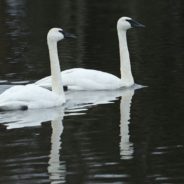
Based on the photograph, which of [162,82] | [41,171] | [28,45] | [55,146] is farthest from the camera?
[28,45]

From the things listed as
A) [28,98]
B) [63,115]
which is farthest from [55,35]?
[63,115]

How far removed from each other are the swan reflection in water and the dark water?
15mm

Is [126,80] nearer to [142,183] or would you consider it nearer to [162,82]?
[162,82]

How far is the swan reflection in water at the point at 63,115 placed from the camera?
10698 mm

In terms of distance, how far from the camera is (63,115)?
1409cm

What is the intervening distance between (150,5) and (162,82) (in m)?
20.4

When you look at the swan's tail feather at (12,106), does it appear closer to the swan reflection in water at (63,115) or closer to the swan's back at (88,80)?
the swan reflection in water at (63,115)

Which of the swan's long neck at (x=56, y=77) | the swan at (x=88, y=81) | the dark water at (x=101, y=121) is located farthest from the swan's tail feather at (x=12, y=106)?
the swan at (x=88, y=81)

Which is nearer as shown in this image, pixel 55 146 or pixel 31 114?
pixel 55 146

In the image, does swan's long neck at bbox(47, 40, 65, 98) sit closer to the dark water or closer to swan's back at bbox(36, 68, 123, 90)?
the dark water

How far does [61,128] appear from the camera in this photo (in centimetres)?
1289

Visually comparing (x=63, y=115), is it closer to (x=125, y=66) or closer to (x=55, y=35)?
(x=55, y=35)

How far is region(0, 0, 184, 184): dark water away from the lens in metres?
10.1

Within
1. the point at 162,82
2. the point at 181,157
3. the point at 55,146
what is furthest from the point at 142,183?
the point at 162,82
